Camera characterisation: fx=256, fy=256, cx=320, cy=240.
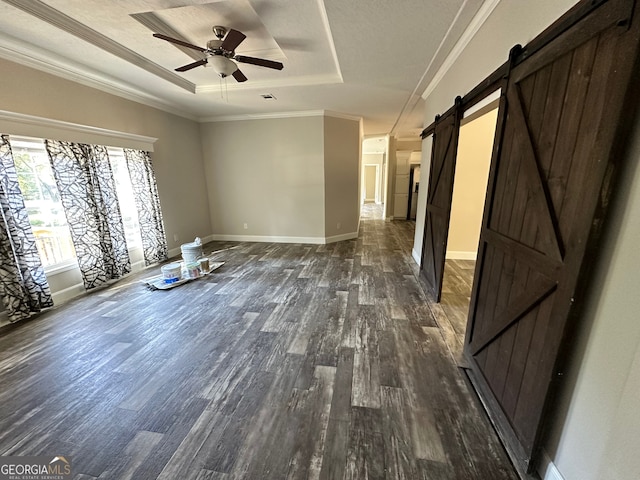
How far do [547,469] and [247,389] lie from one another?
176 cm

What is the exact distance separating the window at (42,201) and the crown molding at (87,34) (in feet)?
4.43

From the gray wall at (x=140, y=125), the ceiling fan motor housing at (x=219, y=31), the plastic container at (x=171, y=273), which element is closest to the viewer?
the ceiling fan motor housing at (x=219, y=31)

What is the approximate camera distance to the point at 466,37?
238 cm

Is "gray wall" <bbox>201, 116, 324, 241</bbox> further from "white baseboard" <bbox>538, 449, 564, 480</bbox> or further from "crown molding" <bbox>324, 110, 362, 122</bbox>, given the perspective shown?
"white baseboard" <bbox>538, 449, 564, 480</bbox>

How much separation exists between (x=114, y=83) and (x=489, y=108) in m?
4.65

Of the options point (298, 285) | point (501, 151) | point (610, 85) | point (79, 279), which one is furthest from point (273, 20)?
point (79, 279)

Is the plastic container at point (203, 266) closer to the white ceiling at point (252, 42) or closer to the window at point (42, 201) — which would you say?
the window at point (42, 201)

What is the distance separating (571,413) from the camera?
3.70ft

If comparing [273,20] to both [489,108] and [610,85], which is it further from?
[610,85]

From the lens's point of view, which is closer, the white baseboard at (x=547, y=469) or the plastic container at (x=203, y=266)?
the white baseboard at (x=547, y=469)

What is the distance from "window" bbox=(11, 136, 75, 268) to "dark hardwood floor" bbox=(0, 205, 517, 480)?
2.50ft

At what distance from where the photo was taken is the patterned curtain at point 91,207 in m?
3.19

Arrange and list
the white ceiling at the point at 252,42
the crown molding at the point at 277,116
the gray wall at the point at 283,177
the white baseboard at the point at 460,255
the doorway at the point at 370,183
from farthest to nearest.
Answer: the doorway at the point at 370,183, the gray wall at the point at 283,177, the crown molding at the point at 277,116, the white baseboard at the point at 460,255, the white ceiling at the point at 252,42

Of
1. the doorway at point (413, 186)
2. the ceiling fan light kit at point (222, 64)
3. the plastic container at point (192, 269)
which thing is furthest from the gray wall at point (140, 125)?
the doorway at point (413, 186)
